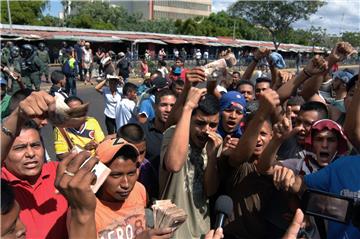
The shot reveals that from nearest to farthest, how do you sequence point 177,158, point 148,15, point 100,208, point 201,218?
1. point 100,208
2. point 177,158
3. point 201,218
4. point 148,15

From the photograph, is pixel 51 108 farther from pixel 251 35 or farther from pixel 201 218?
pixel 251 35

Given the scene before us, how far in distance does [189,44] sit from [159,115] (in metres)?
40.4

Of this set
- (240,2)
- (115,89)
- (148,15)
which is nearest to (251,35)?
(240,2)

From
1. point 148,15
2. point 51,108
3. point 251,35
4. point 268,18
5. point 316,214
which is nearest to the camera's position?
point 316,214

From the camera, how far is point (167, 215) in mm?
2023

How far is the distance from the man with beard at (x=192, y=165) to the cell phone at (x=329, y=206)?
91 centimetres

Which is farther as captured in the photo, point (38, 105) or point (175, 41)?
point (175, 41)

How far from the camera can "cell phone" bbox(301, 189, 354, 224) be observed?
1.65 metres

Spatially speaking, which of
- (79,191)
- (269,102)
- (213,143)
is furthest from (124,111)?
(79,191)

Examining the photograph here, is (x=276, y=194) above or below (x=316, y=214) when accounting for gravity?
below

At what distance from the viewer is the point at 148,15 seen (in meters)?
85.8

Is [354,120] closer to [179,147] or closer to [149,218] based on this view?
[179,147]

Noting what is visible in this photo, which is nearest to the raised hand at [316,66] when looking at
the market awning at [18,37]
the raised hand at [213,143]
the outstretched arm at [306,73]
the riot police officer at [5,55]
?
the outstretched arm at [306,73]

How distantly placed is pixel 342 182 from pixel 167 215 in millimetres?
805
